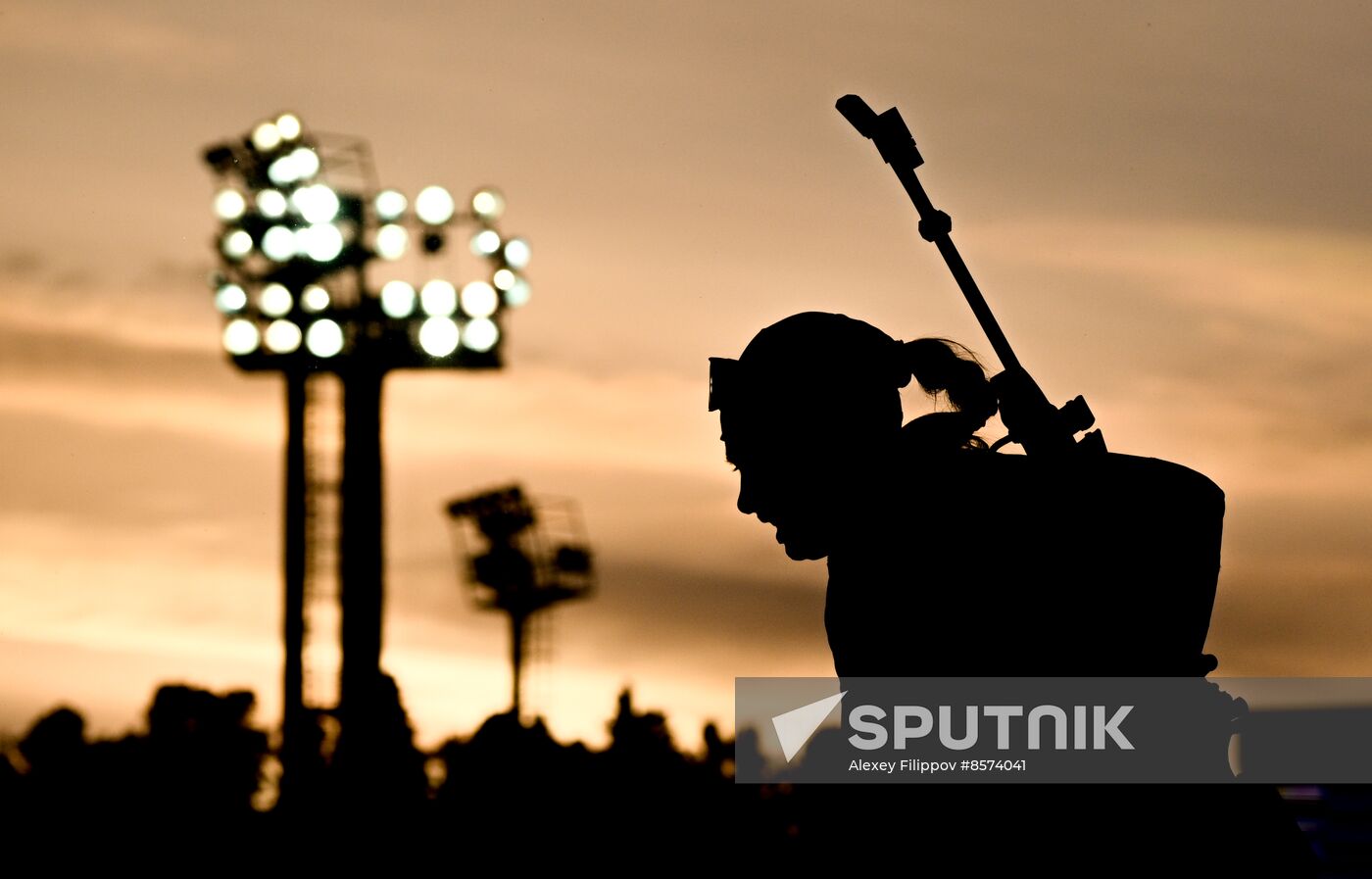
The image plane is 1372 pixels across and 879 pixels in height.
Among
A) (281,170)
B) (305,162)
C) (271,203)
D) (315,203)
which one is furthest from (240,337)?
(305,162)

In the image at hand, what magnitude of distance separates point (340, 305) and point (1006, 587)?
1575 cm

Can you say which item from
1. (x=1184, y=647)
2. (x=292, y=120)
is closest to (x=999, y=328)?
(x=1184, y=647)

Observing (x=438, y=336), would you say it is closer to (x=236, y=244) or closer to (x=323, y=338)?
(x=323, y=338)

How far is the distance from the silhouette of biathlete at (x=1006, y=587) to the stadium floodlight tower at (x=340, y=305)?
1437 cm

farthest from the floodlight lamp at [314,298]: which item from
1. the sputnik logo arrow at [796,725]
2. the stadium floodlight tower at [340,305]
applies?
the sputnik logo arrow at [796,725]

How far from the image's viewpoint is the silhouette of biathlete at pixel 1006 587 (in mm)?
2506

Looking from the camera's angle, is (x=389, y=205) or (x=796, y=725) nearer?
(x=796, y=725)

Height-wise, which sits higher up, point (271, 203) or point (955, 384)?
point (271, 203)

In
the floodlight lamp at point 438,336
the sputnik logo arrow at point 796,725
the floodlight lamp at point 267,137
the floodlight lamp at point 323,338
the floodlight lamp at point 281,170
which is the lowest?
the sputnik logo arrow at point 796,725

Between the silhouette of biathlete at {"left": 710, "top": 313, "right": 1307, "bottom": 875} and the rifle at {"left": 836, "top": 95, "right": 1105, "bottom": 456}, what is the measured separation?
119 mm

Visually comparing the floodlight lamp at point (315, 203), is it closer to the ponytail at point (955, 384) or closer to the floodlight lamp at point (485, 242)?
the floodlight lamp at point (485, 242)

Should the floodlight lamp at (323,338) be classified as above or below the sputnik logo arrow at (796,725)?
above

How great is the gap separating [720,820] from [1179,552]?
10787mm

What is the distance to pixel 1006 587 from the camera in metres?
2.58
